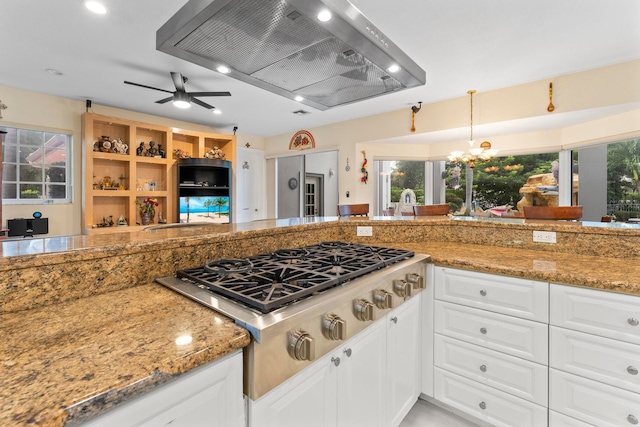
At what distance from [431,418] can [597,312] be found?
1045 millimetres

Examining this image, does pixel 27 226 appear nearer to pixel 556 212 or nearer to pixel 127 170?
pixel 127 170

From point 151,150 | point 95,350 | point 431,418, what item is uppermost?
point 151,150

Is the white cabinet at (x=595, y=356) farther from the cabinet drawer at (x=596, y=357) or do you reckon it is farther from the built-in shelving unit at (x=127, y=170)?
the built-in shelving unit at (x=127, y=170)

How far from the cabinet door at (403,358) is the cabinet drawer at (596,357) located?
0.60m

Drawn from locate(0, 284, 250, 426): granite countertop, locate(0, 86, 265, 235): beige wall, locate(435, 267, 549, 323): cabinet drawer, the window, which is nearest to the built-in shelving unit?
locate(0, 86, 265, 235): beige wall

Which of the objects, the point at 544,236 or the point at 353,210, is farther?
the point at 353,210

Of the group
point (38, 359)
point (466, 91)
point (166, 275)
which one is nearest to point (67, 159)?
point (166, 275)

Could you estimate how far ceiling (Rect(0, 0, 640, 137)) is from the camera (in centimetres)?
215

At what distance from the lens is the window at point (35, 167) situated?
12.3 ft

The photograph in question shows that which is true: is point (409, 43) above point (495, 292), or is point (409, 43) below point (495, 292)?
above

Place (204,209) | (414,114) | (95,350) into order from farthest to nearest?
(204,209) → (414,114) → (95,350)

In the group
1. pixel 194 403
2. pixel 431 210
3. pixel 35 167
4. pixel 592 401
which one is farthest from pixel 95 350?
pixel 35 167

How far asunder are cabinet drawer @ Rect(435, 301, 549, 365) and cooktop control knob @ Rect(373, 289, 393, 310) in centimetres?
62

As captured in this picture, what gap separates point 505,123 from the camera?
12.5ft
